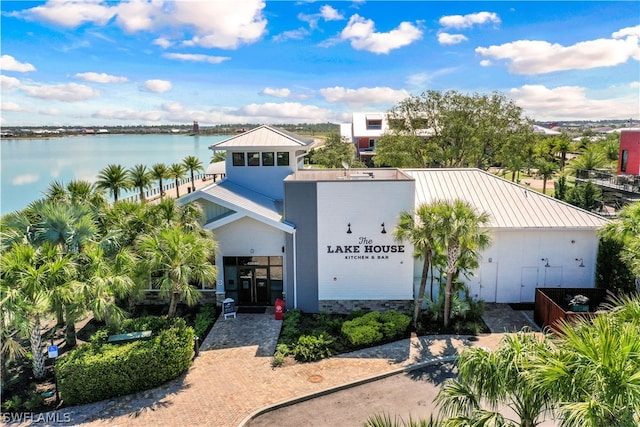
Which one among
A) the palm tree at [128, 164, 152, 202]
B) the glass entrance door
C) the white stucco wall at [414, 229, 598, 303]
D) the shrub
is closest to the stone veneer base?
the white stucco wall at [414, 229, 598, 303]

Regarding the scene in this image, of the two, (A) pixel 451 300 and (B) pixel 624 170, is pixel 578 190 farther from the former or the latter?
(A) pixel 451 300

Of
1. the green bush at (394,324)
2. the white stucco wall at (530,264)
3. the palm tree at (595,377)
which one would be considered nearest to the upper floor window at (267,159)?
the white stucco wall at (530,264)

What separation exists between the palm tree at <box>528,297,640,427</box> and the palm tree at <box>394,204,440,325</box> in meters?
9.47

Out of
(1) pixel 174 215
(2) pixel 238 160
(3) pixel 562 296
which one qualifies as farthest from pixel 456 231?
(2) pixel 238 160

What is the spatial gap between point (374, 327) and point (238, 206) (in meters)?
7.15

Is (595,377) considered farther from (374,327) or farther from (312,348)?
(374,327)

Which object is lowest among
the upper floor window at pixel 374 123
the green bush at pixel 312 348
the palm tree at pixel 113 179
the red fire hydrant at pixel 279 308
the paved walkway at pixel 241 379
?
the paved walkway at pixel 241 379

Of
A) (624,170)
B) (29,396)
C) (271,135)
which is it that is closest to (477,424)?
(29,396)

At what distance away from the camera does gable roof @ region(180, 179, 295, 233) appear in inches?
687

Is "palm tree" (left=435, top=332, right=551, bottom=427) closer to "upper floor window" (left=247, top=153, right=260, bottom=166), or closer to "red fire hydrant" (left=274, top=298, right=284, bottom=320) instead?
"red fire hydrant" (left=274, top=298, right=284, bottom=320)

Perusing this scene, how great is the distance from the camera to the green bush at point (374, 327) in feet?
50.3

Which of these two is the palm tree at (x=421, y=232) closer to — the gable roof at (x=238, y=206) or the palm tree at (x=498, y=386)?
the gable roof at (x=238, y=206)

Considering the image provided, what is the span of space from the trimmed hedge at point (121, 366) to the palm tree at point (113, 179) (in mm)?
21103

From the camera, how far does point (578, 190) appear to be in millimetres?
31234
